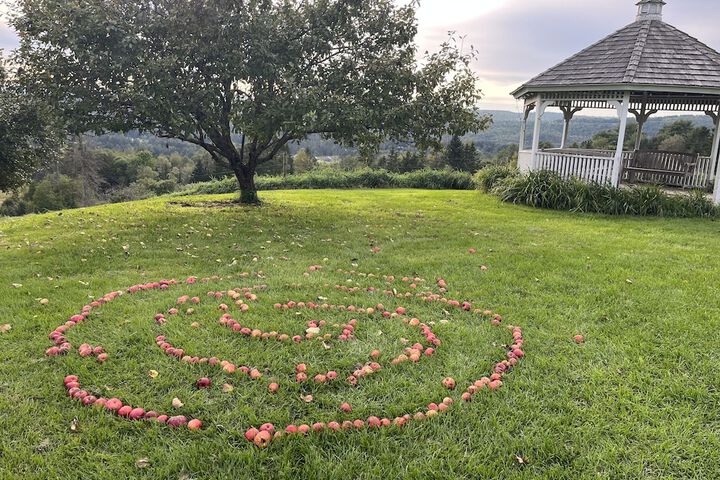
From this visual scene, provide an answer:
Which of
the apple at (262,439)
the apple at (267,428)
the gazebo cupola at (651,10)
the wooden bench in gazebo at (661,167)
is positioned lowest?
the apple at (262,439)

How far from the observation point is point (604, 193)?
11008mm

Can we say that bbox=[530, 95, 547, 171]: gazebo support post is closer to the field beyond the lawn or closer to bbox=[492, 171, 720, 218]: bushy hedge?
bbox=[492, 171, 720, 218]: bushy hedge

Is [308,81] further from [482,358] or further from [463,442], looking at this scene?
[463,442]

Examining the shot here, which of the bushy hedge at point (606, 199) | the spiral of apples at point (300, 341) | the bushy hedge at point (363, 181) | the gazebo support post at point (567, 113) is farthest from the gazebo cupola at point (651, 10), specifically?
the spiral of apples at point (300, 341)

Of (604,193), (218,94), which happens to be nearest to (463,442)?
(218,94)

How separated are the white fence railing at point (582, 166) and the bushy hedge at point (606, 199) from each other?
65cm

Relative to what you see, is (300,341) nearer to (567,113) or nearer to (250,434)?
(250,434)

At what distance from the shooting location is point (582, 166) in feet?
40.5

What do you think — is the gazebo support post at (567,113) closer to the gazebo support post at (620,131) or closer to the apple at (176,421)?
the gazebo support post at (620,131)

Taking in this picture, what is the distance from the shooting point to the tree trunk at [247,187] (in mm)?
11084

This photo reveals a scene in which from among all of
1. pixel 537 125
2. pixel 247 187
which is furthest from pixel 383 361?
pixel 537 125

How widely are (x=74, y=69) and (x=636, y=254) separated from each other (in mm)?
9232

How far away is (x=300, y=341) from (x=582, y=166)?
11.0 meters

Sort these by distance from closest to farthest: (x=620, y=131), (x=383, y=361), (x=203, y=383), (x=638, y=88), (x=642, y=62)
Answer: (x=203, y=383) → (x=383, y=361) → (x=638, y=88) → (x=620, y=131) → (x=642, y=62)
